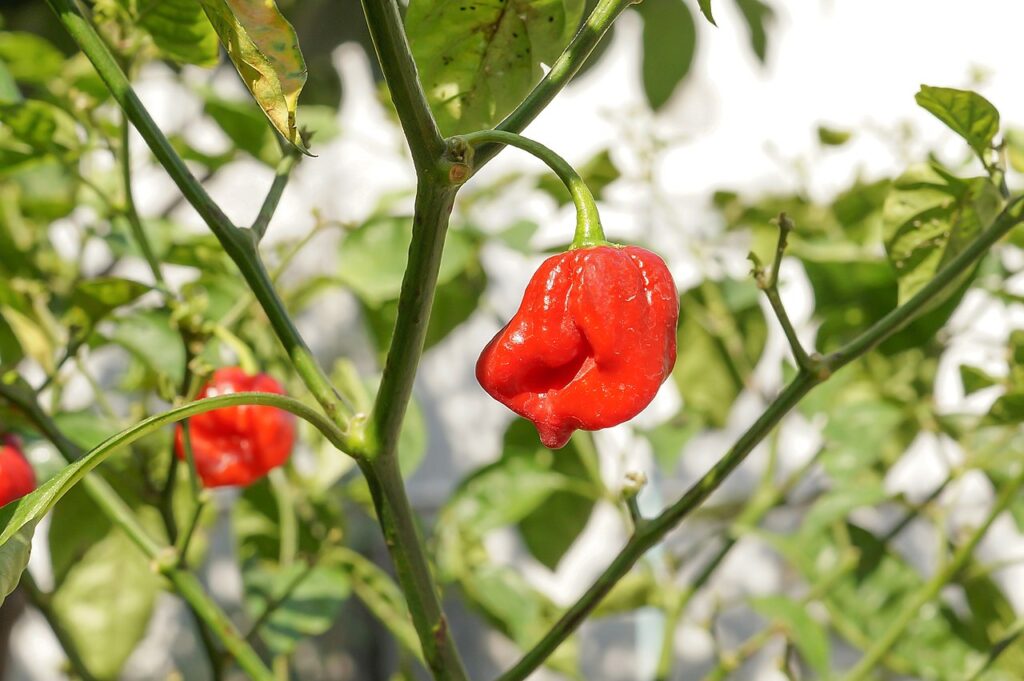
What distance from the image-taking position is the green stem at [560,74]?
414mm

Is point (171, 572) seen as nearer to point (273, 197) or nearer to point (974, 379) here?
point (273, 197)

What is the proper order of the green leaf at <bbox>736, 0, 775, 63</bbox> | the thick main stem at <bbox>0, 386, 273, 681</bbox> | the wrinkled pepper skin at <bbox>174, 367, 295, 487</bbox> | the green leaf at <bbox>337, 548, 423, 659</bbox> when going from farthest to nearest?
the green leaf at <bbox>736, 0, 775, 63</bbox> → the green leaf at <bbox>337, 548, 423, 659</bbox> → the wrinkled pepper skin at <bbox>174, 367, 295, 487</bbox> → the thick main stem at <bbox>0, 386, 273, 681</bbox>

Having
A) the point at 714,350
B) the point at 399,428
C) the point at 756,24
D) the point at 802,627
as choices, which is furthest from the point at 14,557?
the point at 756,24

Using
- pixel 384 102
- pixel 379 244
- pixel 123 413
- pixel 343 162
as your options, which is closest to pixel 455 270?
pixel 379 244

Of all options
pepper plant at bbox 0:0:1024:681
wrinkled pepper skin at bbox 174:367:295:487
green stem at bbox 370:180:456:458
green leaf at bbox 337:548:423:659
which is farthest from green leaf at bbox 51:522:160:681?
green stem at bbox 370:180:456:458

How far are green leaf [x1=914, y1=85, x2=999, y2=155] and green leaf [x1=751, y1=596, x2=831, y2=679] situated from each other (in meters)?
0.43

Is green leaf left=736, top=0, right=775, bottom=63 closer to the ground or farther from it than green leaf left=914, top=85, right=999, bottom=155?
closer to the ground

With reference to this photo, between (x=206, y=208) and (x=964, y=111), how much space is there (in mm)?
358

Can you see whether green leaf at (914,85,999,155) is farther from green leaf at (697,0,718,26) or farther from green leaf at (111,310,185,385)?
green leaf at (111,310,185,385)

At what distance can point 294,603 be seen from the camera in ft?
2.72

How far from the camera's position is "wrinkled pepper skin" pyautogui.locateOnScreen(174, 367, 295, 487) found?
2.28ft

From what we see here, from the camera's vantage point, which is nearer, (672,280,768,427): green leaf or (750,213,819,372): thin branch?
(750,213,819,372): thin branch

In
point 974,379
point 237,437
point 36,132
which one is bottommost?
point 974,379

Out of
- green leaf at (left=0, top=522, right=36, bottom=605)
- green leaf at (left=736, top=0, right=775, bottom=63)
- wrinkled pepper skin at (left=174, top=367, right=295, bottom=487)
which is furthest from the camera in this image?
green leaf at (left=736, top=0, right=775, bottom=63)
